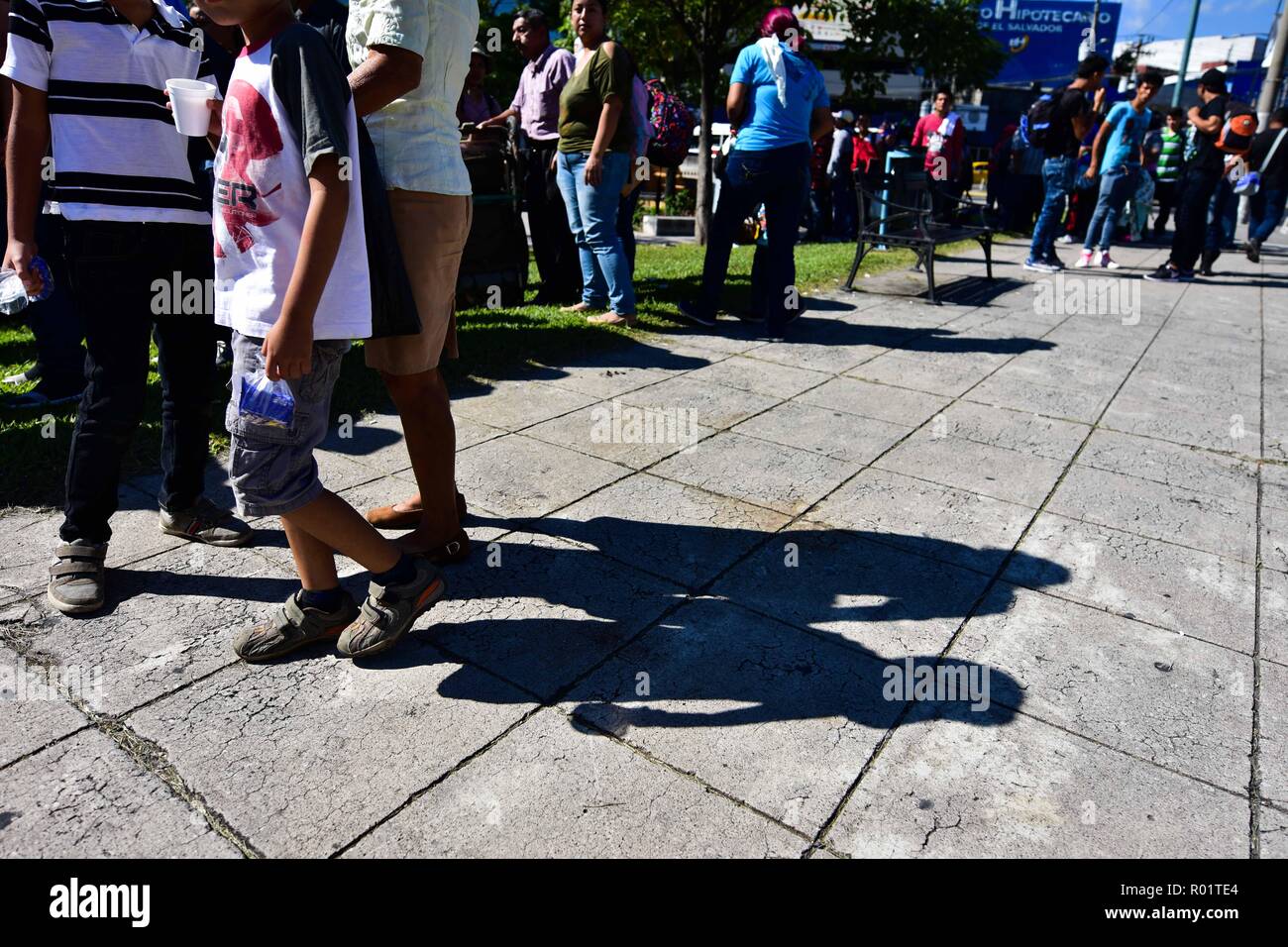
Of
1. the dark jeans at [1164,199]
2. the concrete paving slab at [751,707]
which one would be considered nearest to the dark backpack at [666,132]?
the concrete paving slab at [751,707]

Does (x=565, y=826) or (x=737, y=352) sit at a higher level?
(x=737, y=352)

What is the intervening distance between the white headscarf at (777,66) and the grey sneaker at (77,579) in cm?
501

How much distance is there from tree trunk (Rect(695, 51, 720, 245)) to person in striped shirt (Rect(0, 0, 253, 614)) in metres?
9.94

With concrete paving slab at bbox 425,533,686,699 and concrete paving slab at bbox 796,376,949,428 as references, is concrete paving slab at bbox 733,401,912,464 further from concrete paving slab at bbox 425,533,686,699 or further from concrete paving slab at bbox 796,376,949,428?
concrete paving slab at bbox 425,533,686,699

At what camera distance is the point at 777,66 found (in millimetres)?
5887

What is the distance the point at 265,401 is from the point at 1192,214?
11044 mm

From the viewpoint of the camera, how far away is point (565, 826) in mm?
1912

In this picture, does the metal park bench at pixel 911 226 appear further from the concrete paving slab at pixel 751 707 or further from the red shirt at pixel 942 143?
the concrete paving slab at pixel 751 707

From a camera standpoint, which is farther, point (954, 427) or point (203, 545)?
point (954, 427)

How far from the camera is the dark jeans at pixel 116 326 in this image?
2660 millimetres
